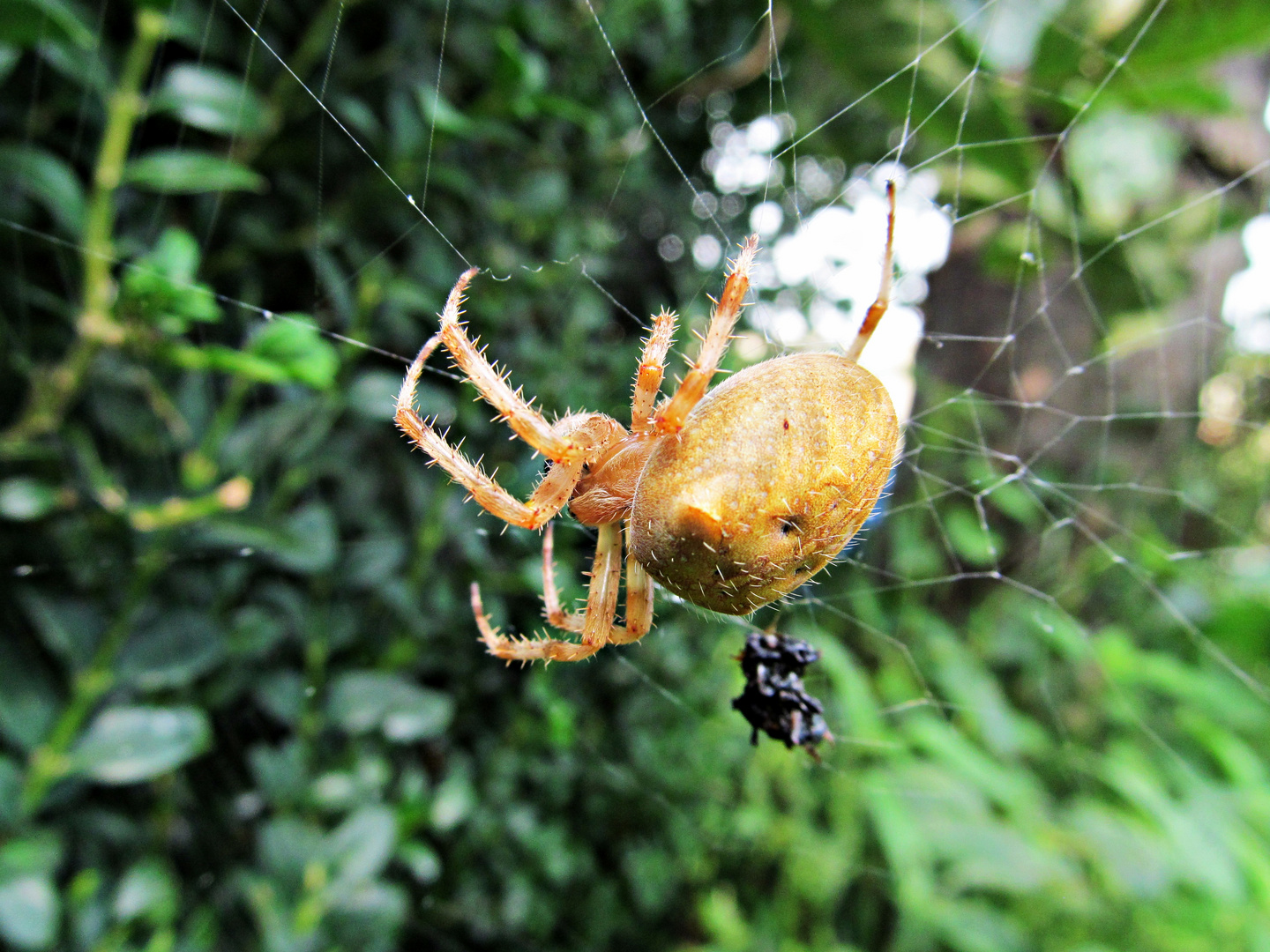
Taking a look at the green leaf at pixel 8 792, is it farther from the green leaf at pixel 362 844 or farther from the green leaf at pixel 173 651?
the green leaf at pixel 362 844

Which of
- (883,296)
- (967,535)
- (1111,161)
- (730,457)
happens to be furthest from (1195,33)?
(730,457)

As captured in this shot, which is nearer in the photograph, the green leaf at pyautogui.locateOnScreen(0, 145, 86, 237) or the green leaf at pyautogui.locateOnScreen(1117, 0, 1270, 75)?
the green leaf at pyautogui.locateOnScreen(0, 145, 86, 237)

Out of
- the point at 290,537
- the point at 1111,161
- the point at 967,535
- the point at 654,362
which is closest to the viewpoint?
the point at 654,362

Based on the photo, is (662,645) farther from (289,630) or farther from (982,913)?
(982,913)

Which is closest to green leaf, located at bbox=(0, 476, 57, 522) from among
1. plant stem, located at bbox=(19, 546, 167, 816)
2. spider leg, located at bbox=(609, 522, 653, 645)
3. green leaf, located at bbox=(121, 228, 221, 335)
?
plant stem, located at bbox=(19, 546, 167, 816)

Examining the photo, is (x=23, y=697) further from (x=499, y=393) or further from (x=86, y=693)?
(x=499, y=393)

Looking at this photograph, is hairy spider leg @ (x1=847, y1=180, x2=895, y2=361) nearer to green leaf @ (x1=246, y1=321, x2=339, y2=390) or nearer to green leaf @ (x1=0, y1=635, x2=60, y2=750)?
green leaf @ (x1=246, y1=321, x2=339, y2=390)

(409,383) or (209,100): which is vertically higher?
(209,100)
